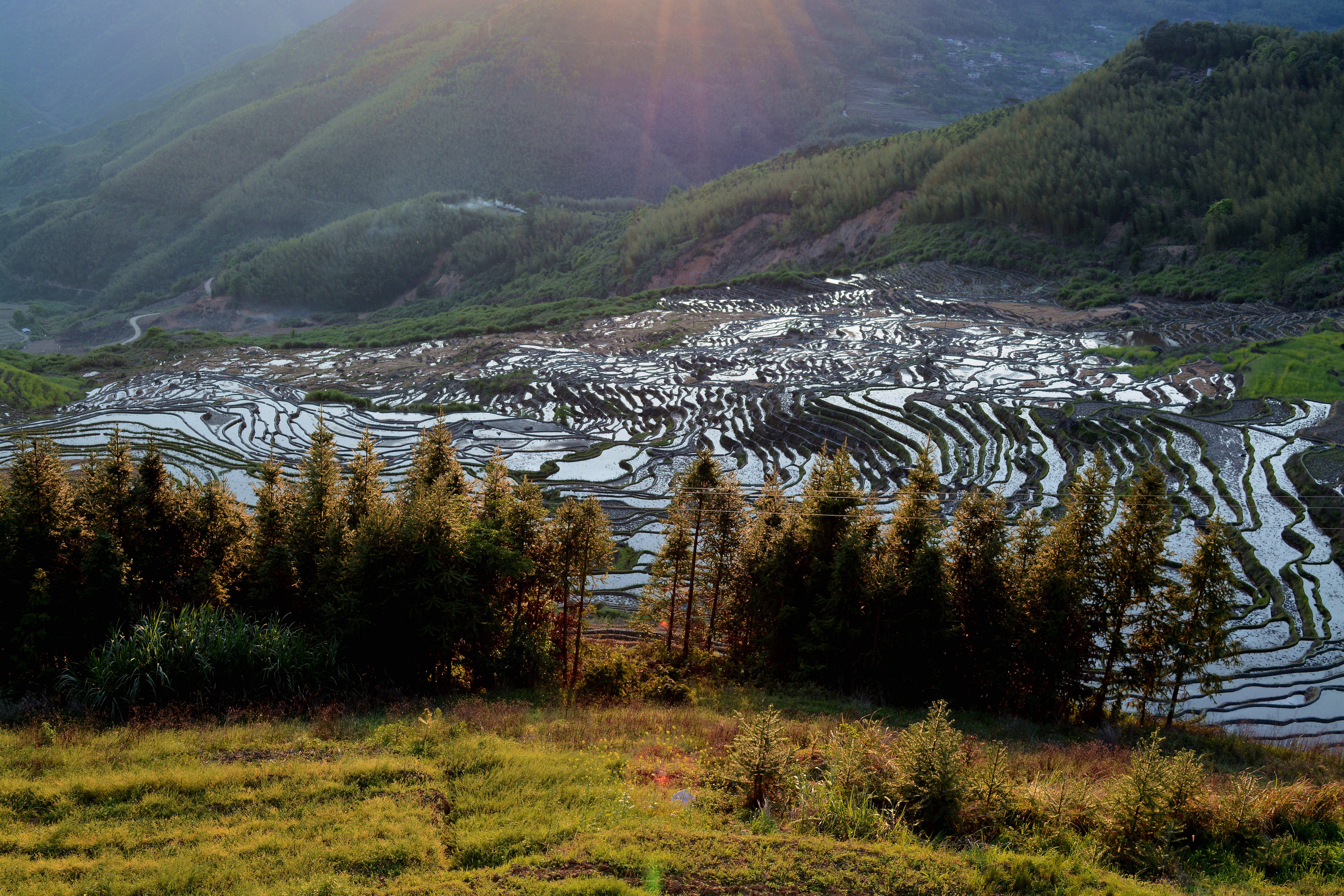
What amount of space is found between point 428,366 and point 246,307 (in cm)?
4638

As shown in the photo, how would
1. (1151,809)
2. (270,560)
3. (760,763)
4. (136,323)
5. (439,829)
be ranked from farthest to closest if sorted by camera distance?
(136,323)
(270,560)
(760,763)
(1151,809)
(439,829)

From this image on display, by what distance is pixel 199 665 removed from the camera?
1173 cm

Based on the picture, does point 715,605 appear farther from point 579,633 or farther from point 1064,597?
point 1064,597

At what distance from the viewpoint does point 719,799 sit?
9.12 metres

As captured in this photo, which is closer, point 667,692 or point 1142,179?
point 667,692

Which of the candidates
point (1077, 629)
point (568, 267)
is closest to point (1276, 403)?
point (1077, 629)

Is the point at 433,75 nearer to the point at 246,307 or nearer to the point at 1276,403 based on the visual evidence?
the point at 246,307

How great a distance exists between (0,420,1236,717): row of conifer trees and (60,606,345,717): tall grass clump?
60 centimetres

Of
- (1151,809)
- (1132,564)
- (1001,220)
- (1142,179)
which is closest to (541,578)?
(1151,809)

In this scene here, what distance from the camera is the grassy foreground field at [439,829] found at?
7.33 metres

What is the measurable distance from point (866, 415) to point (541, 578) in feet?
61.2

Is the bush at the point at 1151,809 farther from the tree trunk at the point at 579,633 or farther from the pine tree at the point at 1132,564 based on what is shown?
the tree trunk at the point at 579,633

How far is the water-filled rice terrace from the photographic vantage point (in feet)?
66.3

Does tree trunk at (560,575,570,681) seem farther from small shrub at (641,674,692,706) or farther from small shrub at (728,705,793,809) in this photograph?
small shrub at (728,705,793,809)
